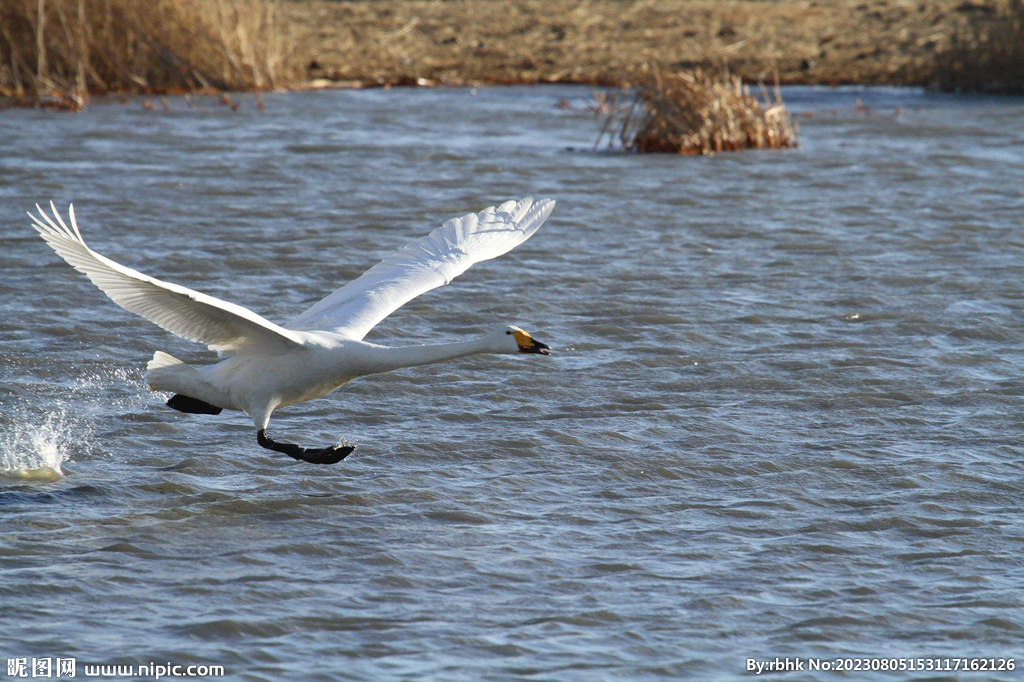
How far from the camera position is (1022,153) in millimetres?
18328

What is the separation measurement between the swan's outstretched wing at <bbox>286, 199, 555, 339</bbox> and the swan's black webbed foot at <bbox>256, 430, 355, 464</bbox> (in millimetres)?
596

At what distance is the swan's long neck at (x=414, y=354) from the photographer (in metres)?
7.14

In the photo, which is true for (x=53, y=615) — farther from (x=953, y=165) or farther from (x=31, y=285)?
(x=953, y=165)

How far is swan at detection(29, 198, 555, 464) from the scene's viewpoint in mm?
6750

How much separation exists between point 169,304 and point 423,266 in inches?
69.5

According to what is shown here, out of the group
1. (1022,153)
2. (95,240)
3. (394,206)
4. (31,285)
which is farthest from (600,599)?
(1022,153)

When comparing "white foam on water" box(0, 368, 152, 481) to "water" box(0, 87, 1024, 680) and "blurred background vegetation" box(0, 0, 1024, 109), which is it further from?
"blurred background vegetation" box(0, 0, 1024, 109)

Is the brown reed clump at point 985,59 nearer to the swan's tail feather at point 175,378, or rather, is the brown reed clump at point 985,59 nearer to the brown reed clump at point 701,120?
the brown reed clump at point 701,120

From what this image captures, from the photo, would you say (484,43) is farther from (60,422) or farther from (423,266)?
(60,422)

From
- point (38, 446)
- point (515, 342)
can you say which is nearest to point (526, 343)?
point (515, 342)

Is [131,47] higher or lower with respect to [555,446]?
higher

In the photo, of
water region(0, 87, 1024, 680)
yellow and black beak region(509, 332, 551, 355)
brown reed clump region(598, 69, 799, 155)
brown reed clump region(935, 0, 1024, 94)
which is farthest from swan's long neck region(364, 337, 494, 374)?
brown reed clump region(935, 0, 1024, 94)

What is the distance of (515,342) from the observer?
7156 millimetres

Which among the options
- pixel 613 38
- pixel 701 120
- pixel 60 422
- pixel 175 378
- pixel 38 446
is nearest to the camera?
pixel 175 378
